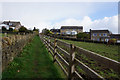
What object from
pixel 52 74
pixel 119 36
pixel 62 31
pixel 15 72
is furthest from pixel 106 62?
pixel 62 31

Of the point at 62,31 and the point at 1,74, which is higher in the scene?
the point at 62,31

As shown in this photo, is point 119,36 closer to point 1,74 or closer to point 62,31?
point 62,31

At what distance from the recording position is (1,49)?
14.2 ft

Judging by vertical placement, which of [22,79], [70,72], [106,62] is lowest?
[22,79]

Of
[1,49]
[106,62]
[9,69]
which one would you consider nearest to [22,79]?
[9,69]

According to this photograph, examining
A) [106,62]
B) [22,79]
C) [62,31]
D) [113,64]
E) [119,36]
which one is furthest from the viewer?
[62,31]

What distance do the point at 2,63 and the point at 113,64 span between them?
13.1 feet

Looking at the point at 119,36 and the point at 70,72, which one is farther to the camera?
the point at 119,36

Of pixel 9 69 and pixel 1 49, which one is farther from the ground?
pixel 1 49

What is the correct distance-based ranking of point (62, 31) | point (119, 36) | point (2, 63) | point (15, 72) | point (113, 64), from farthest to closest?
point (62, 31)
point (119, 36)
point (15, 72)
point (2, 63)
point (113, 64)

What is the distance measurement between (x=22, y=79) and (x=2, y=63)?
3.46 ft

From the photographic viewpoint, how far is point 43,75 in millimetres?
4438

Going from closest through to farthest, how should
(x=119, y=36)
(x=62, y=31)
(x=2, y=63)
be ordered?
(x=2, y=63), (x=119, y=36), (x=62, y=31)

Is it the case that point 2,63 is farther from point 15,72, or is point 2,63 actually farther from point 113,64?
point 113,64
